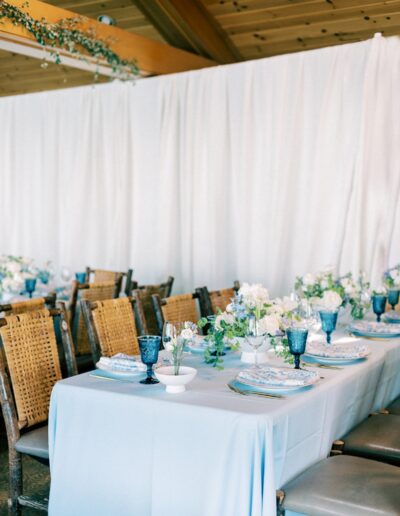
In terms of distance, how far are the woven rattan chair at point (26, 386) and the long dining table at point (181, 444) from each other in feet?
0.72

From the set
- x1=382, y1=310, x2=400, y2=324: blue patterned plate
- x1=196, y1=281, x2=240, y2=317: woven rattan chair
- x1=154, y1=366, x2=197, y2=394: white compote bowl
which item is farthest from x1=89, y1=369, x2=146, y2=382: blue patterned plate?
x1=382, y1=310, x2=400, y2=324: blue patterned plate

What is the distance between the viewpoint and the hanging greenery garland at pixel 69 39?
4.81 meters

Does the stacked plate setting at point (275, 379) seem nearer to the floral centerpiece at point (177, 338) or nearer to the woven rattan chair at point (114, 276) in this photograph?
the floral centerpiece at point (177, 338)

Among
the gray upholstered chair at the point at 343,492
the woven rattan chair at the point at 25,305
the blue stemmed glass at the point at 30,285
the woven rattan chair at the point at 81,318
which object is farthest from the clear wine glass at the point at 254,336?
the blue stemmed glass at the point at 30,285

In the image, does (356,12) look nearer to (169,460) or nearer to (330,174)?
(330,174)

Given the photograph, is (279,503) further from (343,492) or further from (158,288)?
(158,288)

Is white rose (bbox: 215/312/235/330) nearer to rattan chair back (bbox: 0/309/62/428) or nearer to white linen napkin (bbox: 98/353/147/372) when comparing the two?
white linen napkin (bbox: 98/353/147/372)

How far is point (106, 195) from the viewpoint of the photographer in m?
6.89

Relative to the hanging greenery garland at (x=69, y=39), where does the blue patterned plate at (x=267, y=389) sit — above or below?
below

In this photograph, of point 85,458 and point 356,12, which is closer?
point 85,458

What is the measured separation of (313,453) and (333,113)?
3440 mm

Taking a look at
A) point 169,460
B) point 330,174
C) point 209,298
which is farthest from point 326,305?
point 330,174

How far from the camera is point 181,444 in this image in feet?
7.50

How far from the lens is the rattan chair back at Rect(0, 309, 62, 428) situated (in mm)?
2799
